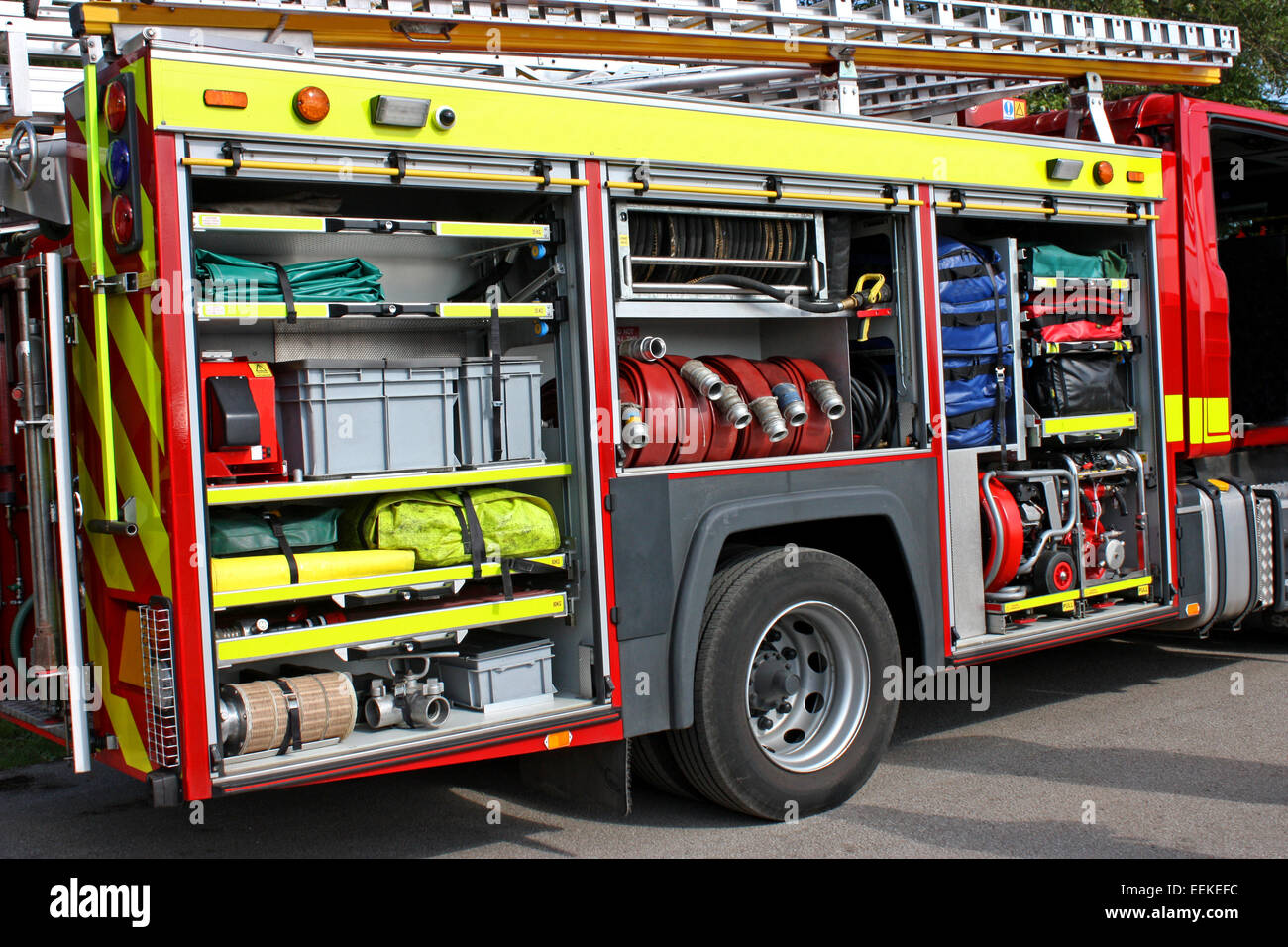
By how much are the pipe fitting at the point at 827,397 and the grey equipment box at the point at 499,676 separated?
1600 mm

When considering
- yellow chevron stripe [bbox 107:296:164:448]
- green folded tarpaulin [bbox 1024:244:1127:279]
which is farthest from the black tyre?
green folded tarpaulin [bbox 1024:244:1127:279]

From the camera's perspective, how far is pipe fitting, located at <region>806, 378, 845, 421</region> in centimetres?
561

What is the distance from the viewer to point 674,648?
490 centimetres

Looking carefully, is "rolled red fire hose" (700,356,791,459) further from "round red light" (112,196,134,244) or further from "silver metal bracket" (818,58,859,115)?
"round red light" (112,196,134,244)

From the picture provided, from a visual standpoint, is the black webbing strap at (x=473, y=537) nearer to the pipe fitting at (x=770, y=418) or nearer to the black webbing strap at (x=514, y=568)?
the black webbing strap at (x=514, y=568)

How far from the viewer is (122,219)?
4.07 metres

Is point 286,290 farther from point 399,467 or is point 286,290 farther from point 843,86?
point 843,86

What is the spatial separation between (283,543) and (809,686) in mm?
2272

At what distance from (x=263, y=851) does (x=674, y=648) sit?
5.91 ft

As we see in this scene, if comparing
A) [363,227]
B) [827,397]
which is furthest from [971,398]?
[363,227]

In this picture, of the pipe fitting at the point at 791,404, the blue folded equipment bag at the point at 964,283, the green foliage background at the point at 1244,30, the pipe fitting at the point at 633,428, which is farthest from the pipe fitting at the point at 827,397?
the green foliage background at the point at 1244,30

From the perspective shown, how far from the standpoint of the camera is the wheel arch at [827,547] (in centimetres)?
492
